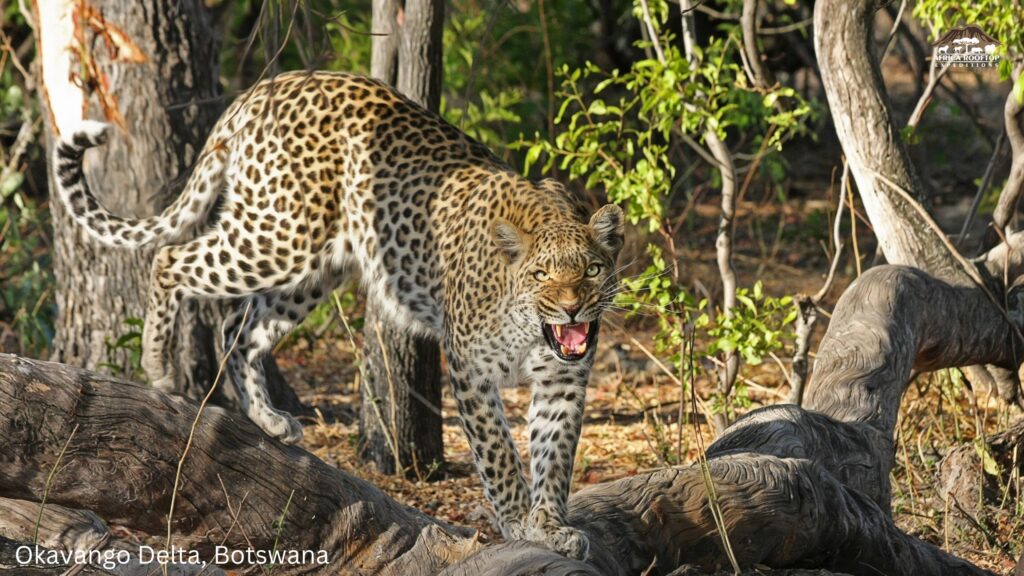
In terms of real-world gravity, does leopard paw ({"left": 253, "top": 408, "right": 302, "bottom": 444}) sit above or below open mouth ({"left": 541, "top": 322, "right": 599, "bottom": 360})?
below

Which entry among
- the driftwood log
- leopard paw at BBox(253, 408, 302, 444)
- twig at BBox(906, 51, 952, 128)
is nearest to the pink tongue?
the driftwood log

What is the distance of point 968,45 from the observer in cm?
632

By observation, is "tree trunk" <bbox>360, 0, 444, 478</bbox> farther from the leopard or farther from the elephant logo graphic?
the elephant logo graphic

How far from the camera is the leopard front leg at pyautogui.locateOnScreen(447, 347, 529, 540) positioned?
5.46m

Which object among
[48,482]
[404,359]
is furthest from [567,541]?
[404,359]

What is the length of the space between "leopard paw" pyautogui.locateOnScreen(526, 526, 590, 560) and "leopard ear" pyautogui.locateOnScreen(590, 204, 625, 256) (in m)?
1.22

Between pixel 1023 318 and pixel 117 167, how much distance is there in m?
5.04

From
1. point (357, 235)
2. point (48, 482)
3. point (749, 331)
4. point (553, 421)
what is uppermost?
point (357, 235)

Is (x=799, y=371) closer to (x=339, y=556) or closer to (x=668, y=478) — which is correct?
(x=668, y=478)

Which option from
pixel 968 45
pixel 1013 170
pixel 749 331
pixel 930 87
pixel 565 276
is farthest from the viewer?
pixel 1013 170

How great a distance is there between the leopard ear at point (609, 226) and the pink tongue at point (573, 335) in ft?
1.14

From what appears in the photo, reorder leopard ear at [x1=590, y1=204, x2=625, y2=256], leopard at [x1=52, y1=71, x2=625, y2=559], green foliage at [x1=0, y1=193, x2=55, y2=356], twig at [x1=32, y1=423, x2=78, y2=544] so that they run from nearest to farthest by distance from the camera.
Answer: twig at [x1=32, y1=423, x2=78, y2=544], leopard ear at [x1=590, y1=204, x2=625, y2=256], leopard at [x1=52, y1=71, x2=625, y2=559], green foliage at [x1=0, y1=193, x2=55, y2=356]

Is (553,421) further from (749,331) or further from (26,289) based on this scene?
(26,289)

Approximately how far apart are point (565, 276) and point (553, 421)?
65cm
